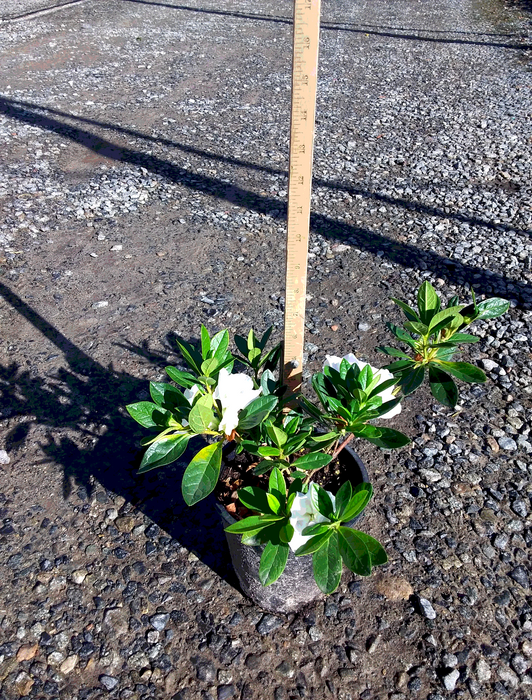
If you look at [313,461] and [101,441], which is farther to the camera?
[101,441]

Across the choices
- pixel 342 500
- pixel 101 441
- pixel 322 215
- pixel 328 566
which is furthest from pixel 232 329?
pixel 328 566

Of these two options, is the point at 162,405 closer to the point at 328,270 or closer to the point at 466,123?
the point at 328,270

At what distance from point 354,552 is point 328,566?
0.28ft

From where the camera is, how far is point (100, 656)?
1994 millimetres

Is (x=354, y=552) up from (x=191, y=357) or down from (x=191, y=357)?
down

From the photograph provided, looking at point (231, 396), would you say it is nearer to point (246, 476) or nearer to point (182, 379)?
point (182, 379)

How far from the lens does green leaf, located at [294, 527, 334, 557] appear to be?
1.53 meters

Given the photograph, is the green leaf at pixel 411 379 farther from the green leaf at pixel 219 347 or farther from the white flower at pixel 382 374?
the green leaf at pixel 219 347

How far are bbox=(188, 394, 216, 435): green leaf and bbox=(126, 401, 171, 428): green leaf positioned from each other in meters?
0.11

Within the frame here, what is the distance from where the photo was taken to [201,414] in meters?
1.61

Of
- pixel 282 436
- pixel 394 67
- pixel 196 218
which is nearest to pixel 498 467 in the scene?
pixel 282 436

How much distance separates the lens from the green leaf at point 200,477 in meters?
1.62

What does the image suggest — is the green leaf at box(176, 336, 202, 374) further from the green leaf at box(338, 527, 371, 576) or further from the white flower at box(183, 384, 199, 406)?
the green leaf at box(338, 527, 371, 576)

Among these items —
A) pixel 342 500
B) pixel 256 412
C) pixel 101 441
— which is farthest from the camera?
pixel 101 441
